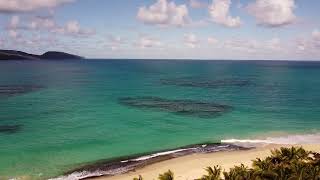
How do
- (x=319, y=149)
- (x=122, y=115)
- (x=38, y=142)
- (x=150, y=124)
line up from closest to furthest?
(x=319, y=149), (x=38, y=142), (x=150, y=124), (x=122, y=115)

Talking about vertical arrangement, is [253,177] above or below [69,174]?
above

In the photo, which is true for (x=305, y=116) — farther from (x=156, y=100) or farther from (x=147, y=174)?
(x=147, y=174)

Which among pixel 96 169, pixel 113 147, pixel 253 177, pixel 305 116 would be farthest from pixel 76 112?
pixel 253 177

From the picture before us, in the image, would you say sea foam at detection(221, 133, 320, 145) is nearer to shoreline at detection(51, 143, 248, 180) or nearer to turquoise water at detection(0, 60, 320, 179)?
turquoise water at detection(0, 60, 320, 179)

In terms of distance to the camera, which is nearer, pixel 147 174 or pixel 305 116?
pixel 147 174

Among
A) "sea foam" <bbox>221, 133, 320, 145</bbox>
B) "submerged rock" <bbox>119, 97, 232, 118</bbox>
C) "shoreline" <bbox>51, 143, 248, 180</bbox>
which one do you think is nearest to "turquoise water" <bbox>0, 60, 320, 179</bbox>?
"shoreline" <bbox>51, 143, 248, 180</bbox>
